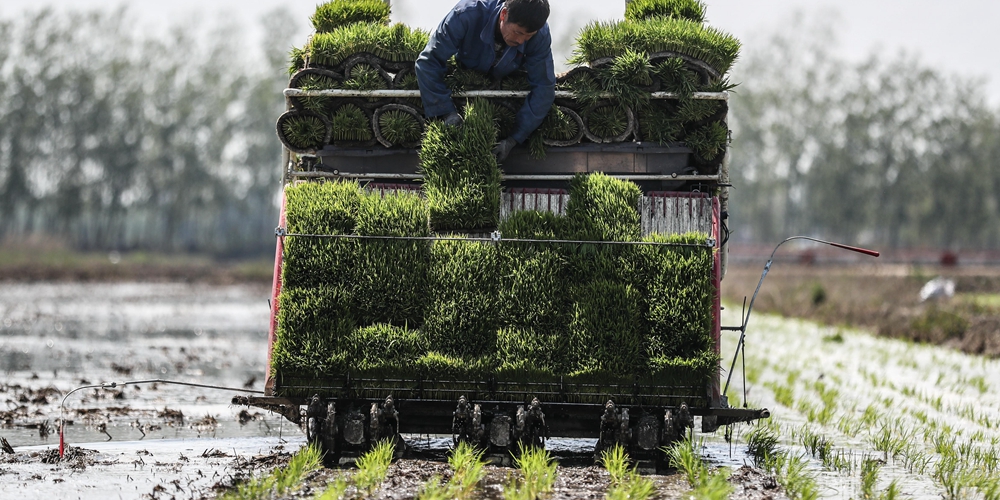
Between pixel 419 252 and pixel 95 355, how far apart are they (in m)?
12.5

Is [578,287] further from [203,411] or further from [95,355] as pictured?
[95,355]

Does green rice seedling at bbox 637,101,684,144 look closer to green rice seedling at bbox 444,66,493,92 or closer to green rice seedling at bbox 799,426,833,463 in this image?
green rice seedling at bbox 444,66,493,92

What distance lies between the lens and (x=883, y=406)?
14.7 meters

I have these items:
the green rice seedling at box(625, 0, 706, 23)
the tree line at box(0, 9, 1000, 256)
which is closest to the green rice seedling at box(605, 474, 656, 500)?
the green rice seedling at box(625, 0, 706, 23)

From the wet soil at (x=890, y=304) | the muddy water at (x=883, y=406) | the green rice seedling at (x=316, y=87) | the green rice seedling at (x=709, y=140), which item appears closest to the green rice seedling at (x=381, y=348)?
the green rice seedling at (x=316, y=87)

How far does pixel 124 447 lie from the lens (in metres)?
10.3

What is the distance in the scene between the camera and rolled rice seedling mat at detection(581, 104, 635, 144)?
32.1ft

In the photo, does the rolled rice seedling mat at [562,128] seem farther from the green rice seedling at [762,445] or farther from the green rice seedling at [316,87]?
the green rice seedling at [762,445]

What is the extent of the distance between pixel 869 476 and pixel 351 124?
497 cm

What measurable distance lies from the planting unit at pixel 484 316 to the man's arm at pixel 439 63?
0.25 meters

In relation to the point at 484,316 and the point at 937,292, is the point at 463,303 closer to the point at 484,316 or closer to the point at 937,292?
the point at 484,316

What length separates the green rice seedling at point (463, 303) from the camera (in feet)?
29.8

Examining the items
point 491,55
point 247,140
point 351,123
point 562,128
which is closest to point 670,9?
point 562,128

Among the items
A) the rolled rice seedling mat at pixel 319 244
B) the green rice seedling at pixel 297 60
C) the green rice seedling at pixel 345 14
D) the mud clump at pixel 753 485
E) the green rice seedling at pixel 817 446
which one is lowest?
the mud clump at pixel 753 485
